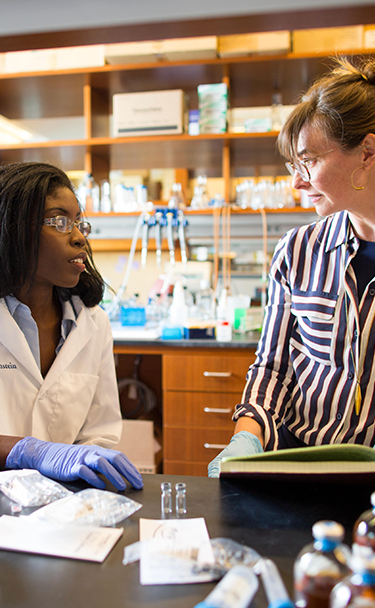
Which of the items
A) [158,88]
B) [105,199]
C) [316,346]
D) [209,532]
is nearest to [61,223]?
[316,346]

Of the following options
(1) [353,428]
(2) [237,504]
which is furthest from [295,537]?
(1) [353,428]

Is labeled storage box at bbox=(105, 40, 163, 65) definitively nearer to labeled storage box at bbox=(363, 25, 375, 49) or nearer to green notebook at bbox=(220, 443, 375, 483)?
labeled storage box at bbox=(363, 25, 375, 49)

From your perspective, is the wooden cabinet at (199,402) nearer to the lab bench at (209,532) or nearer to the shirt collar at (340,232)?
the shirt collar at (340,232)

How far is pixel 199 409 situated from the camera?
227cm

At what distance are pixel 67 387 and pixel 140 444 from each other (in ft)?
4.38

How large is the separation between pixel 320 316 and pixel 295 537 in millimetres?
685

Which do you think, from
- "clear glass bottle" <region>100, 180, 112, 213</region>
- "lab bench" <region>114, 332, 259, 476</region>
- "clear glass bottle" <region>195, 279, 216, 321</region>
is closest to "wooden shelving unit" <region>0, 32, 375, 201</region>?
"clear glass bottle" <region>100, 180, 112, 213</region>

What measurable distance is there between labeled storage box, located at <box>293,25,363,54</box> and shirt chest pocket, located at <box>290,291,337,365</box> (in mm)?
1962

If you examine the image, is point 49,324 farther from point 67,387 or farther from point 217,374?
point 217,374

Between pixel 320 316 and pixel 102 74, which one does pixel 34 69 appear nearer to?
pixel 102 74

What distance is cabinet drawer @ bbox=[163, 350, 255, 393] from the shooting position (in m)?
2.24

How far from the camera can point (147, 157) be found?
305cm

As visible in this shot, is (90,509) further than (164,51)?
No

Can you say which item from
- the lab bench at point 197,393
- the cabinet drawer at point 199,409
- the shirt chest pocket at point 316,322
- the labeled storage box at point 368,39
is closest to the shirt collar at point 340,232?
the shirt chest pocket at point 316,322
